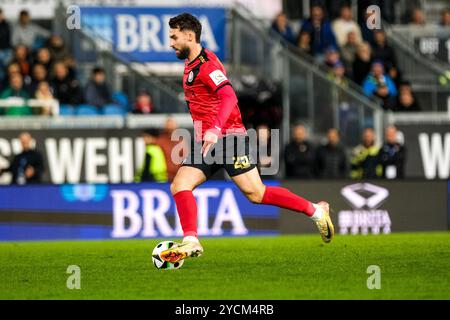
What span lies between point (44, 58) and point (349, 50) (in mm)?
6046

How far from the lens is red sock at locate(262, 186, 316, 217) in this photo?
1221cm

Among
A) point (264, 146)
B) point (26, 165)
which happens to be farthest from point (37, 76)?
point (264, 146)

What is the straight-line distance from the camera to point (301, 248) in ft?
47.9

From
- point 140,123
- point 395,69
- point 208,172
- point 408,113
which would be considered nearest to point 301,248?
point 208,172

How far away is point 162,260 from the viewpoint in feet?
38.5

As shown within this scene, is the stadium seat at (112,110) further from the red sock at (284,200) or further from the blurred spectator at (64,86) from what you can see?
the red sock at (284,200)

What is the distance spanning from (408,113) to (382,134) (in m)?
0.80

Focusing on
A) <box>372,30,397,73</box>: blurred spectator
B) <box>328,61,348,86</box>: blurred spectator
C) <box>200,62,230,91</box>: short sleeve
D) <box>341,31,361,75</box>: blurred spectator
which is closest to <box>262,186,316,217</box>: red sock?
<box>200,62,230,91</box>: short sleeve

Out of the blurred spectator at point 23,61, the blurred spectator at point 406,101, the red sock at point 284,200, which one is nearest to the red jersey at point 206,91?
the red sock at point 284,200

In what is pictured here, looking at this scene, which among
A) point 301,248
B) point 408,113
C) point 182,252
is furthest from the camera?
point 408,113

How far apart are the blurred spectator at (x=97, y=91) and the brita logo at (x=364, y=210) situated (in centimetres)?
457

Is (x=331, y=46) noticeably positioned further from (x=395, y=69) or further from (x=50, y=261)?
(x=50, y=261)

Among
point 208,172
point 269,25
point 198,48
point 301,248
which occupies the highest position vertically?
point 269,25

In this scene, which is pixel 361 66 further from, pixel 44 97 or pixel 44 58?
pixel 44 97
